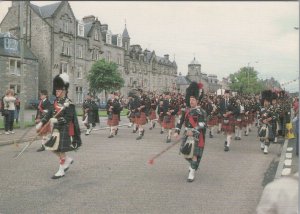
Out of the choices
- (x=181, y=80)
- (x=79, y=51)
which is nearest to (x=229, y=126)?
(x=79, y=51)

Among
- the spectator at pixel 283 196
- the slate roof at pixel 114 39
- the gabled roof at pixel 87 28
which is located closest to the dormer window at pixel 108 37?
the slate roof at pixel 114 39

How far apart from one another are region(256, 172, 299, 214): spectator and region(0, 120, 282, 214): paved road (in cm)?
297

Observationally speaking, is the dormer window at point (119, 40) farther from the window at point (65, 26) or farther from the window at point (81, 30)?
the window at point (65, 26)

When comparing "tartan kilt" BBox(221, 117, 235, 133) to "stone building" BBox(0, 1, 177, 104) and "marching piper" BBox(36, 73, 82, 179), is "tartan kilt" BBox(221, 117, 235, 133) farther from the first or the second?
"stone building" BBox(0, 1, 177, 104)

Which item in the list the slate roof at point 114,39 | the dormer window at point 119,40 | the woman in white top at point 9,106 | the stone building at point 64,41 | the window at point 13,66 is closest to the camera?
the woman in white top at point 9,106

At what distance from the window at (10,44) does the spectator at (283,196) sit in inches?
1413

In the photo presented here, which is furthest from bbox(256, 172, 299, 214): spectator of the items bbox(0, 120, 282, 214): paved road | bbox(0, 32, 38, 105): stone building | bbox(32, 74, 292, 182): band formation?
bbox(0, 32, 38, 105): stone building

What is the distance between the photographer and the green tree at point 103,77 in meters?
40.7

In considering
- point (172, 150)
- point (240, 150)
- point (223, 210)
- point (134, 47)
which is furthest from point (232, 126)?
point (134, 47)

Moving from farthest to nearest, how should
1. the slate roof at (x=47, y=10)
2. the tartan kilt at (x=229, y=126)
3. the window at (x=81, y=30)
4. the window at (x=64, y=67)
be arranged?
the window at (x=81, y=30) < the window at (x=64, y=67) < the slate roof at (x=47, y=10) < the tartan kilt at (x=229, y=126)

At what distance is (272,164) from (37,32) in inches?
1470

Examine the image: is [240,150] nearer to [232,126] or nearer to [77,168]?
[232,126]

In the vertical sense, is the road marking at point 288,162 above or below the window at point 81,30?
below

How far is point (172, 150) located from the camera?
11609 mm
